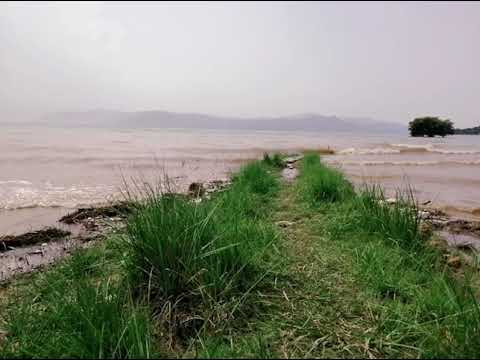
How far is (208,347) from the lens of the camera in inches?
68.4

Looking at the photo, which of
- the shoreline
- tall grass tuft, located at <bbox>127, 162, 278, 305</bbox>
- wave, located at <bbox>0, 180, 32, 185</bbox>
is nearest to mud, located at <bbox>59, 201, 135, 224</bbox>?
the shoreline

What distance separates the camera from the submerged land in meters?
1.76

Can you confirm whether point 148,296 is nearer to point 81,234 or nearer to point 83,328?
point 83,328

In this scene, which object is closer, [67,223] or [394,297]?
[394,297]

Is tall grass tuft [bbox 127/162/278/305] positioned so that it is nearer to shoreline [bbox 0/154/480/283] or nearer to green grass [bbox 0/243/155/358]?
green grass [bbox 0/243/155/358]

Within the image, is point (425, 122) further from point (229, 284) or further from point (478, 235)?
point (229, 284)

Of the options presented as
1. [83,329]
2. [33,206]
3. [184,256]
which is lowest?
[33,206]

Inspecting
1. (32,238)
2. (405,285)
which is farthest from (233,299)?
(32,238)

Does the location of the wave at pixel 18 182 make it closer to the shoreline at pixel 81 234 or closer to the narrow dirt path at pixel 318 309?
the shoreline at pixel 81 234

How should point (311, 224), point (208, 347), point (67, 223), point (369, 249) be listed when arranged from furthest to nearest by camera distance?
point (67, 223)
point (311, 224)
point (369, 249)
point (208, 347)

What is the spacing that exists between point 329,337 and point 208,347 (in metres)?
0.68

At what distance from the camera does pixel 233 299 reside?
2057 millimetres

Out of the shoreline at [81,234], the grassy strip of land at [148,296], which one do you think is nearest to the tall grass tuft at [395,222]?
the shoreline at [81,234]

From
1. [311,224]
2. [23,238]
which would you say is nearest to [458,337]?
[311,224]
